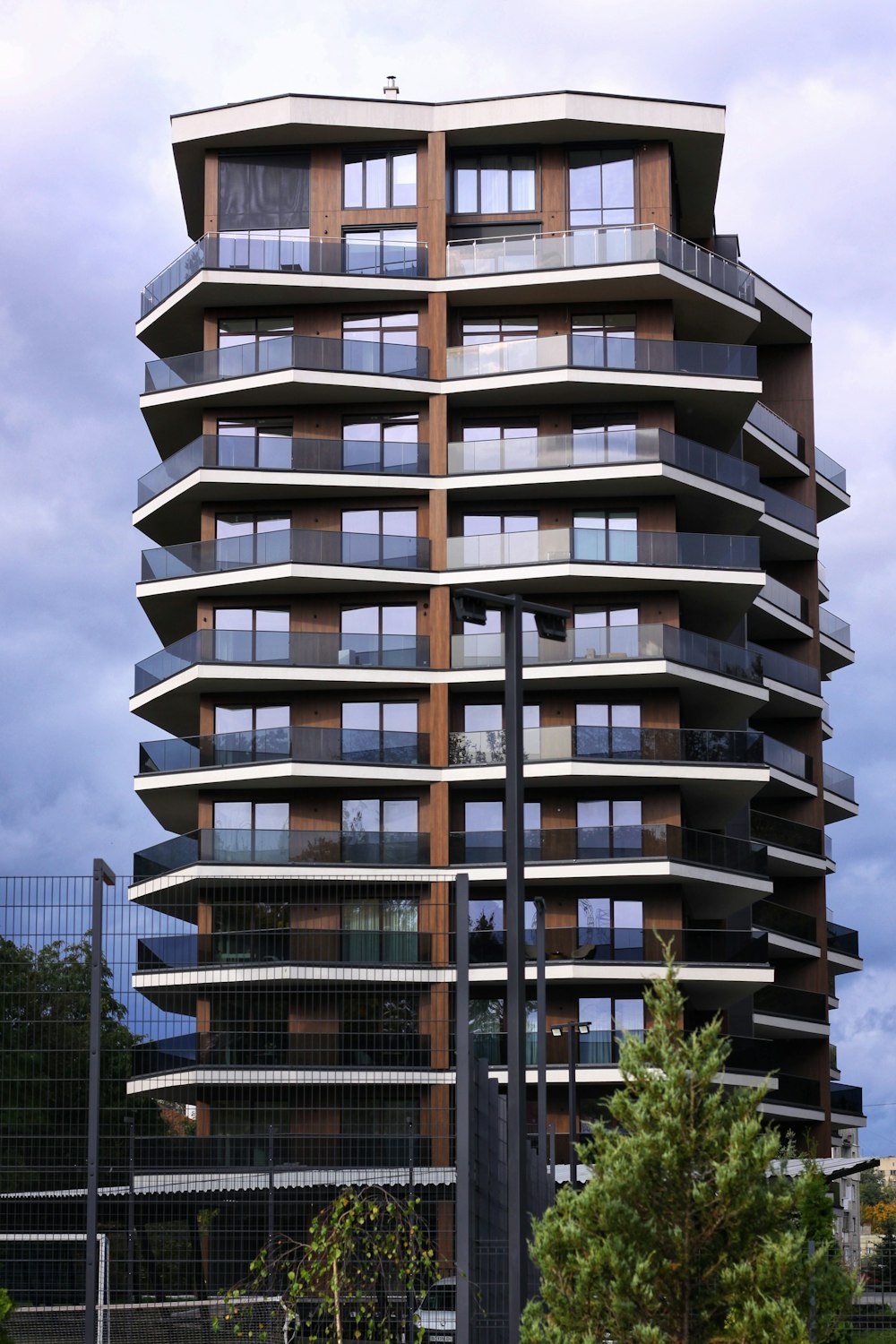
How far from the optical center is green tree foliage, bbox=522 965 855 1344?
12.9m

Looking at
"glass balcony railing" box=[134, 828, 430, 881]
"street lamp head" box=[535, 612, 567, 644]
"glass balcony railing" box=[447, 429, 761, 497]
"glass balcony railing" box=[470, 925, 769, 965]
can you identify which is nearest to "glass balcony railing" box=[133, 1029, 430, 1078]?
"street lamp head" box=[535, 612, 567, 644]

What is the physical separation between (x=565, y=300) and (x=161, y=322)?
38.0 feet

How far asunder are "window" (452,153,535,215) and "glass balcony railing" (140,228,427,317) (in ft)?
7.55

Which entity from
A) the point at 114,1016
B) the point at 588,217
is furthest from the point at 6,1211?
the point at 588,217

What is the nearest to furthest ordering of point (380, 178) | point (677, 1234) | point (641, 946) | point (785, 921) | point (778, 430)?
1. point (677, 1234)
2. point (641, 946)
3. point (380, 178)
4. point (785, 921)
5. point (778, 430)

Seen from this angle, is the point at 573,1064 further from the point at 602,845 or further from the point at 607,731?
the point at 607,731

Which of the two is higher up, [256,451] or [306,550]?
[256,451]

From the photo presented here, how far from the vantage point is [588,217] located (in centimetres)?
5400

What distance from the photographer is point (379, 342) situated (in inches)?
2087

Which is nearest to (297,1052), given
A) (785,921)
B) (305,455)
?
(305,455)

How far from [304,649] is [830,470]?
27808 mm

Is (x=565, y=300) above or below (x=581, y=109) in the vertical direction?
below

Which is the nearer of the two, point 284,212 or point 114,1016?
point 114,1016

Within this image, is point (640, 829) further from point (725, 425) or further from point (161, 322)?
point (161, 322)
